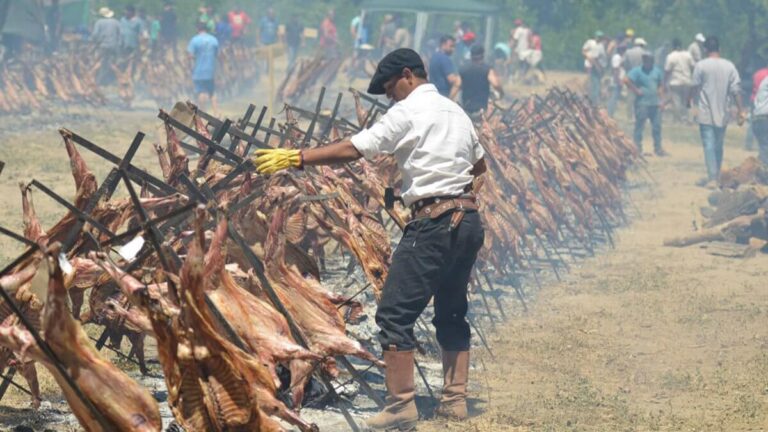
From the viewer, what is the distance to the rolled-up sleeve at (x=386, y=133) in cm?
632

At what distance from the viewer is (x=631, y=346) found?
9.09 metres

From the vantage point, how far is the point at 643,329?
971cm

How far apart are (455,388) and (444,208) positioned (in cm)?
108

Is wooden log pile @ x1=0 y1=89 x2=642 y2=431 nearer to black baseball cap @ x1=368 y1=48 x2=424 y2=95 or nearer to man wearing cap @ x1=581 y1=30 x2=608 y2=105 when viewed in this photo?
black baseball cap @ x1=368 y1=48 x2=424 y2=95

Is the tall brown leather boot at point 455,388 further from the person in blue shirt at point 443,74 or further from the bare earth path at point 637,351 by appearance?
the person in blue shirt at point 443,74

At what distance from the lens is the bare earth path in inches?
276

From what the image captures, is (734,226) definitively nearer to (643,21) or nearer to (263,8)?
(643,21)

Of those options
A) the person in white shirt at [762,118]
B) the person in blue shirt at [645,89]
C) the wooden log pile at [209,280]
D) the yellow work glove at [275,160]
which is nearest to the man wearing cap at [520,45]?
the person in blue shirt at [645,89]

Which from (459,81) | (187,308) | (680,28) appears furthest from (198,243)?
(680,28)

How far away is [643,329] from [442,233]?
12.2ft

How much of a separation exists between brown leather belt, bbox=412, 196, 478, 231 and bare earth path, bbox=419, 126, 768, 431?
3.82 ft

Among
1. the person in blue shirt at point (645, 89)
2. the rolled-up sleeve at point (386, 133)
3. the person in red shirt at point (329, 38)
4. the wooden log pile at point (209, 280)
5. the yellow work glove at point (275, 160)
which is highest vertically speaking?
the rolled-up sleeve at point (386, 133)

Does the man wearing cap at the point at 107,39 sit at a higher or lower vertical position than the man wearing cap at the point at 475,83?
lower

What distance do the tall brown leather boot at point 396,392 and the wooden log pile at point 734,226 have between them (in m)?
8.05
